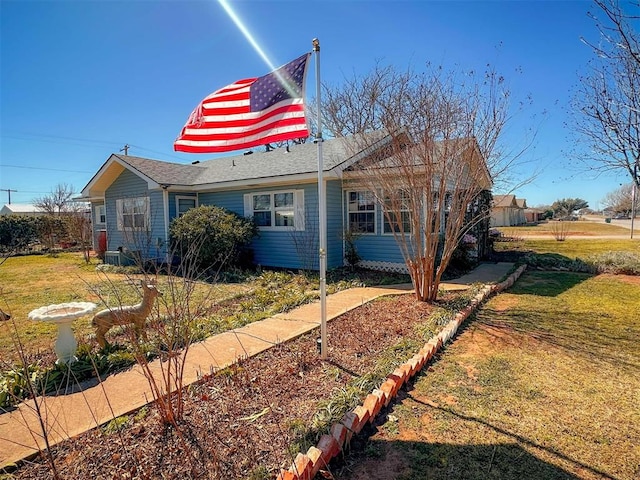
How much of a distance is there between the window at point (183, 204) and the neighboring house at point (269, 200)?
0.13ft

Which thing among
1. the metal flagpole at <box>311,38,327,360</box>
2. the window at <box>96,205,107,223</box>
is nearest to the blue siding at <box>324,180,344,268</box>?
the metal flagpole at <box>311,38,327,360</box>

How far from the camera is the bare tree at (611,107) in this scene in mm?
4777

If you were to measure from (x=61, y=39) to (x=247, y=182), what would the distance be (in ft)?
19.1

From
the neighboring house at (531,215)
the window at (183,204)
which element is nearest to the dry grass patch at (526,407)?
the window at (183,204)

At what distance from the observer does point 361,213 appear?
11.3 m

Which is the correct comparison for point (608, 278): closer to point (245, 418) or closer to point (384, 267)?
point (384, 267)

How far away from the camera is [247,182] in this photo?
1194 cm

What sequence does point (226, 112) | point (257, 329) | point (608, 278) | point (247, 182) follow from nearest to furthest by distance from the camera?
1. point (226, 112)
2. point (257, 329)
3. point (608, 278)
4. point (247, 182)

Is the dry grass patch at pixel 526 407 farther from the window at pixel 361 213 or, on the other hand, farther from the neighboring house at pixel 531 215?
the neighboring house at pixel 531 215

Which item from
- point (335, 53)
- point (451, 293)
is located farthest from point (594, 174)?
point (335, 53)

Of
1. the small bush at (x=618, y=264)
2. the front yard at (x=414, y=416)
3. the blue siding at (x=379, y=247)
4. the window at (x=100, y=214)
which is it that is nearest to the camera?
the front yard at (x=414, y=416)

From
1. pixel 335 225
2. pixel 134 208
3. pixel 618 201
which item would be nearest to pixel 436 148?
pixel 335 225

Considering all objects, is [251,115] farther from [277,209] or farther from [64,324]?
[277,209]

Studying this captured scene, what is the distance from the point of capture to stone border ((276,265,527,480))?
2.35 metres
